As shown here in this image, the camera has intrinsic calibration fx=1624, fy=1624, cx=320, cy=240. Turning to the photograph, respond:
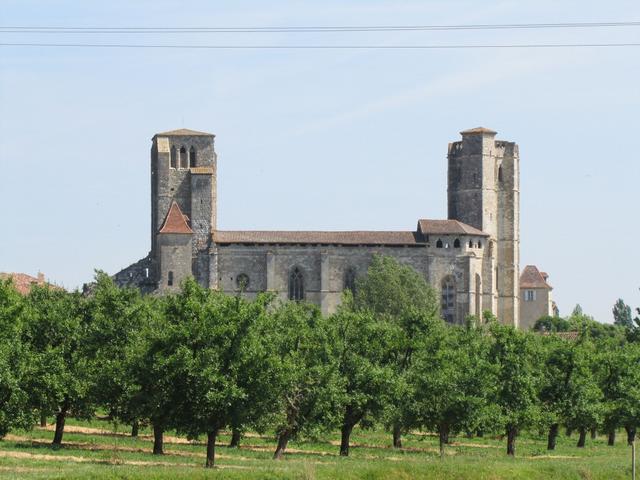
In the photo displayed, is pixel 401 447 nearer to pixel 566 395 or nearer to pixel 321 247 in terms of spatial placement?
pixel 566 395

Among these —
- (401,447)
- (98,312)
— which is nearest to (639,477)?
(401,447)

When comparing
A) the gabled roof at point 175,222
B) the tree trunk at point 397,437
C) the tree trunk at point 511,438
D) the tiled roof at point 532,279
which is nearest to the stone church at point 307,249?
the gabled roof at point 175,222

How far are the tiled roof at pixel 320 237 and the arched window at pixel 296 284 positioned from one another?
2.66 metres

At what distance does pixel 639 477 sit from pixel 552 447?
18.1m

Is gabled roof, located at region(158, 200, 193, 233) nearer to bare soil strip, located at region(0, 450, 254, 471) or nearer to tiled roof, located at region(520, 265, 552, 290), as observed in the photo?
tiled roof, located at region(520, 265, 552, 290)

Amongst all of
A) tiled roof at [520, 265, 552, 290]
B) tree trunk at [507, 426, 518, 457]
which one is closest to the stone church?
tiled roof at [520, 265, 552, 290]

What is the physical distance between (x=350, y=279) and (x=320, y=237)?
14.8 feet

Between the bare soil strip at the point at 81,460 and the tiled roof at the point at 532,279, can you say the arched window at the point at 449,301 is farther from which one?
the bare soil strip at the point at 81,460

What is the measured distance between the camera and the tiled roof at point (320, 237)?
440 ft

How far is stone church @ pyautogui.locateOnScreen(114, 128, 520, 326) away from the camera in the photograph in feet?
432

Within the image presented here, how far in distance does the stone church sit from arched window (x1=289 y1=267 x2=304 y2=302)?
8 cm

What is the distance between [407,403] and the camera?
68.6 m

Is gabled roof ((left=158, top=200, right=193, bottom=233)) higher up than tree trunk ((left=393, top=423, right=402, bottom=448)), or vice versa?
gabled roof ((left=158, top=200, right=193, bottom=233))

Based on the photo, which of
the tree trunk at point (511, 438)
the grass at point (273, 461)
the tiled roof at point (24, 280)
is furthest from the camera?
the tiled roof at point (24, 280)
